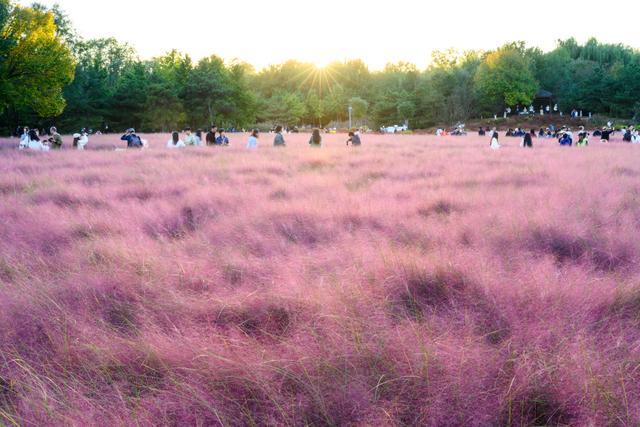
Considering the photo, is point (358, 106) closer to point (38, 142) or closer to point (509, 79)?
point (509, 79)

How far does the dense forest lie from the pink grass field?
966 inches

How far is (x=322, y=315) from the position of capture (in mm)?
2953

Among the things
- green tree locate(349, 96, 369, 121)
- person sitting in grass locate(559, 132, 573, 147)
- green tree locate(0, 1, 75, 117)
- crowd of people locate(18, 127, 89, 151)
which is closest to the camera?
crowd of people locate(18, 127, 89, 151)

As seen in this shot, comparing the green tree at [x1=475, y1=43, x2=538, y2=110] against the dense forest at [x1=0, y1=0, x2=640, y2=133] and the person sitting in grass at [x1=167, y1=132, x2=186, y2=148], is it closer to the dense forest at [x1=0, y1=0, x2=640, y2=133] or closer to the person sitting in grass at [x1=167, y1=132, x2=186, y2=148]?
the dense forest at [x1=0, y1=0, x2=640, y2=133]

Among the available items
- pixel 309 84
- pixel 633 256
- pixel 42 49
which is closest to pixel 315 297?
pixel 633 256

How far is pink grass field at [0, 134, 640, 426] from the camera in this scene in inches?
86.9

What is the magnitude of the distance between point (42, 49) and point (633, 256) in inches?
1189

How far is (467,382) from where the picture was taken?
7.50 ft

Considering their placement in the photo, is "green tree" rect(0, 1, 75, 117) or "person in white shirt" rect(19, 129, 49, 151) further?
"green tree" rect(0, 1, 75, 117)

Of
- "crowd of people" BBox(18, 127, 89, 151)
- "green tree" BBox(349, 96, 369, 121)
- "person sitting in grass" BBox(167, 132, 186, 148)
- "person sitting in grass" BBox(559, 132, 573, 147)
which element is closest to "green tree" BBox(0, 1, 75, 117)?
"crowd of people" BBox(18, 127, 89, 151)

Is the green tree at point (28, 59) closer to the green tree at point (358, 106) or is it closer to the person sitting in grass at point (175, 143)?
the person sitting in grass at point (175, 143)

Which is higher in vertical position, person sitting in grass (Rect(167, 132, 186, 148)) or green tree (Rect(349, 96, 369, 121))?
green tree (Rect(349, 96, 369, 121))

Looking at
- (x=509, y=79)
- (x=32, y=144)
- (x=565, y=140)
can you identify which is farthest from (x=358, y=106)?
(x=32, y=144)

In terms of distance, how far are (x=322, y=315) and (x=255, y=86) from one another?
304ft
